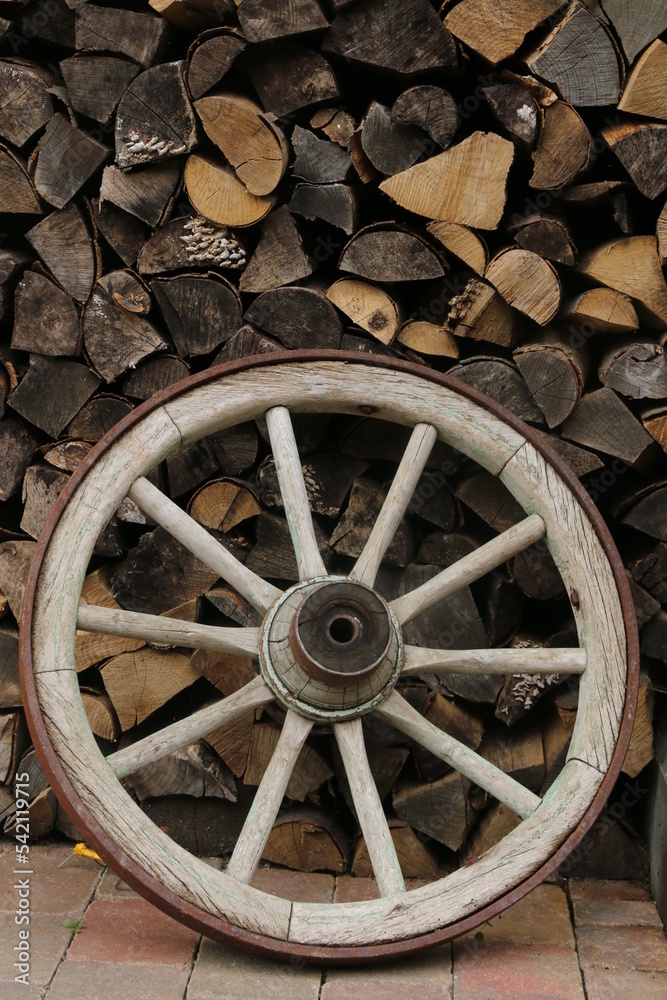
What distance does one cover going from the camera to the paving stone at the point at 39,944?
2207 millimetres

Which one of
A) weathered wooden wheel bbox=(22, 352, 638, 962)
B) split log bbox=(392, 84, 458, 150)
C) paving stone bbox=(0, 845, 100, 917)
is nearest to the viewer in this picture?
weathered wooden wheel bbox=(22, 352, 638, 962)

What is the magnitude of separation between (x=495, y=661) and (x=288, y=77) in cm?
169

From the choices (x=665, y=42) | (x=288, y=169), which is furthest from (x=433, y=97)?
(x=665, y=42)

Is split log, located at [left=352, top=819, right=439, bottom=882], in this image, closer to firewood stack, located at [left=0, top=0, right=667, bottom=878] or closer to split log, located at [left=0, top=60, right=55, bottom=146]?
firewood stack, located at [left=0, top=0, right=667, bottom=878]

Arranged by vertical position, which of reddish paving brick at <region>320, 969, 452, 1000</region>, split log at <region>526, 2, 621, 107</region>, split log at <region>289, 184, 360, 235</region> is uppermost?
split log at <region>526, 2, 621, 107</region>

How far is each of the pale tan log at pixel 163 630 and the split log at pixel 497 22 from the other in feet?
5.49

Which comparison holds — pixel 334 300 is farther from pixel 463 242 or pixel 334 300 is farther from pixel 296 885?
pixel 296 885

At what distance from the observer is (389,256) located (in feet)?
8.44

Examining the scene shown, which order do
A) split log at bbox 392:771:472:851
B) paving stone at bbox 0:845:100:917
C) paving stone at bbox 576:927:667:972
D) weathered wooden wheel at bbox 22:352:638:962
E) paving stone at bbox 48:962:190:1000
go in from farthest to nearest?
split log at bbox 392:771:472:851
paving stone at bbox 0:845:100:917
paving stone at bbox 576:927:667:972
weathered wooden wheel at bbox 22:352:638:962
paving stone at bbox 48:962:190:1000

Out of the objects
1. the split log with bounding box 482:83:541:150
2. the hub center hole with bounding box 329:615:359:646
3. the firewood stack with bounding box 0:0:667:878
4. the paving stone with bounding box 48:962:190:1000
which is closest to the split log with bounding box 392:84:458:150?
the firewood stack with bounding box 0:0:667:878

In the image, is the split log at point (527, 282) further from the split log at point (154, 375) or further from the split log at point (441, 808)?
the split log at point (441, 808)

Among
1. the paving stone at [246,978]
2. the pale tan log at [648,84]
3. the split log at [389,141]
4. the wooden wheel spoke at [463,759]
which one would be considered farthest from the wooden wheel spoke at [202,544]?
the pale tan log at [648,84]

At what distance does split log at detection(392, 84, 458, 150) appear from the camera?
8.02 feet

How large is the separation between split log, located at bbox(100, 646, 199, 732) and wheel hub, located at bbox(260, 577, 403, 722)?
1.57 ft
